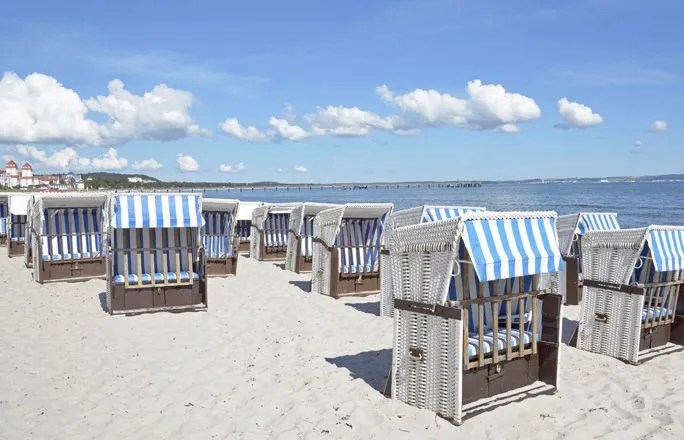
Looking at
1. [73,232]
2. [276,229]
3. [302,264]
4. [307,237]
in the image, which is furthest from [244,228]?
[73,232]

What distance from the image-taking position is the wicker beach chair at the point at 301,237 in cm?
1515

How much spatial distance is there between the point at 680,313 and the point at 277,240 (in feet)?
39.3

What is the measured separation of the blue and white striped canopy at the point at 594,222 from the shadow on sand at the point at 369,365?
5.86 m

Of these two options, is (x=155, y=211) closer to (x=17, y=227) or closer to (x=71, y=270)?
(x=71, y=270)

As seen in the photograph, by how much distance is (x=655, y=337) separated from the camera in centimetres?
767

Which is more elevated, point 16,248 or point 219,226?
point 219,226

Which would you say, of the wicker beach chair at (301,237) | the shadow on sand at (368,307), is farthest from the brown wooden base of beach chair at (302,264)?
the shadow on sand at (368,307)

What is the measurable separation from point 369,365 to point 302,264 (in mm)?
8306

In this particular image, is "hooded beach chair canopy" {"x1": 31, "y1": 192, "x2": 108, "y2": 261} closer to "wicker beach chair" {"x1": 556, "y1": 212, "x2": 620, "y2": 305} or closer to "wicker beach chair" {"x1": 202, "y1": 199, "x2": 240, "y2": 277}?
"wicker beach chair" {"x1": 202, "y1": 199, "x2": 240, "y2": 277}

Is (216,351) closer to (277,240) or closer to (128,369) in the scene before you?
(128,369)

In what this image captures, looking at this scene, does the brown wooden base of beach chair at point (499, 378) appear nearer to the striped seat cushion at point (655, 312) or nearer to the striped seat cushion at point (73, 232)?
the striped seat cushion at point (655, 312)

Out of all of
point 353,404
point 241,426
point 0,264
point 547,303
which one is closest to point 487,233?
point 547,303

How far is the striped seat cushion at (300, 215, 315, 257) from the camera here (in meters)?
15.4

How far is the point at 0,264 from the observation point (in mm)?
15680
